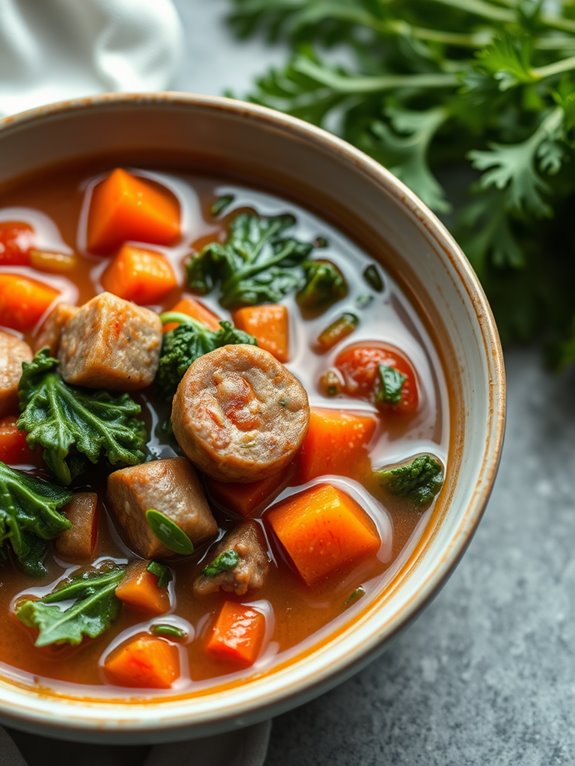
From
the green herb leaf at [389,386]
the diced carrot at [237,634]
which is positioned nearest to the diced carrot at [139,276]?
the green herb leaf at [389,386]

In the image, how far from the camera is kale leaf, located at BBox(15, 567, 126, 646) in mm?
2641

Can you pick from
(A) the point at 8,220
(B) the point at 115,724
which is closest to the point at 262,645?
(B) the point at 115,724

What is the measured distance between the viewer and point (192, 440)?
8.96 ft

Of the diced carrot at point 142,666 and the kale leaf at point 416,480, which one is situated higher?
the kale leaf at point 416,480

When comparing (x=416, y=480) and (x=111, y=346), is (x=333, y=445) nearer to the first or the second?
(x=416, y=480)

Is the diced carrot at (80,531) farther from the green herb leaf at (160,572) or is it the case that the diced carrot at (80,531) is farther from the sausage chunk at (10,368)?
the sausage chunk at (10,368)

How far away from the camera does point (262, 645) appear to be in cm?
275

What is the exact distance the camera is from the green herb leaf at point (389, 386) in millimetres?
3033

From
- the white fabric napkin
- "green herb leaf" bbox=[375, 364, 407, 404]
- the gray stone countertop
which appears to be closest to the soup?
"green herb leaf" bbox=[375, 364, 407, 404]

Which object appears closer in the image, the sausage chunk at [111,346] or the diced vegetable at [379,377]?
the sausage chunk at [111,346]

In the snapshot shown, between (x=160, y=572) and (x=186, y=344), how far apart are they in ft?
2.40

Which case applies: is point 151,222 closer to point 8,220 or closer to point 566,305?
point 8,220

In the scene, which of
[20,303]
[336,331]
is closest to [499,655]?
[336,331]

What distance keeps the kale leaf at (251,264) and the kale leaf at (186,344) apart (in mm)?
208
